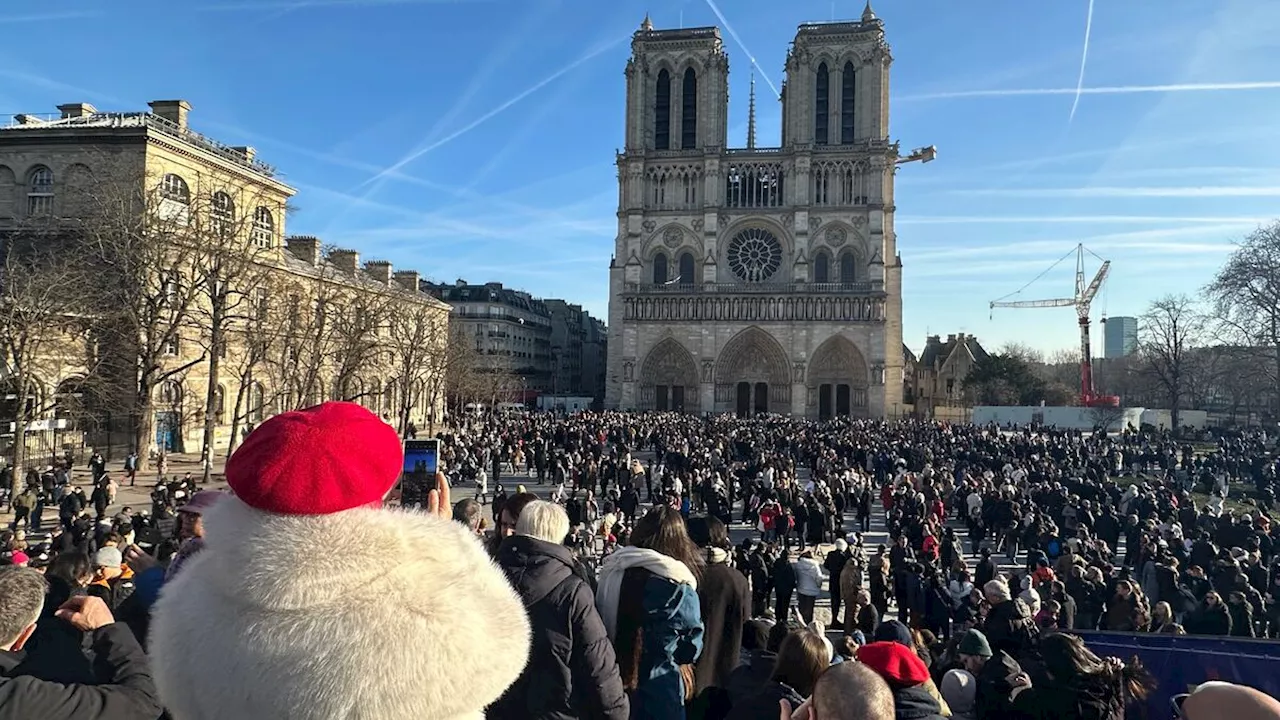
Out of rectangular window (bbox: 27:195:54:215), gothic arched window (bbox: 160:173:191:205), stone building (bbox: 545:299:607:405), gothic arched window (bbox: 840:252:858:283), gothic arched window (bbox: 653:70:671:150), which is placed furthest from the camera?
stone building (bbox: 545:299:607:405)

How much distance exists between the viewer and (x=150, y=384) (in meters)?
20.1

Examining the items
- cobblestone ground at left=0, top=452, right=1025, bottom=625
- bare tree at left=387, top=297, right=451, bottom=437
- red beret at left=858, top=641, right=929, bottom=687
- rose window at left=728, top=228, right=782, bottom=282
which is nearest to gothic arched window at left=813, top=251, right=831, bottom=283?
rose window at left=728, top=228, right=782, bottom=282

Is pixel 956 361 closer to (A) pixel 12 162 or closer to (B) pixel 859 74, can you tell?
(B) pixel 859 74

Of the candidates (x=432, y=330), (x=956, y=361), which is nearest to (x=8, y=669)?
(x=432, y=330)

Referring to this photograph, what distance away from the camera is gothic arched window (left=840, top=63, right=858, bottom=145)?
53688mm

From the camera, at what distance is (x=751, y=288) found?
5369 centimetres

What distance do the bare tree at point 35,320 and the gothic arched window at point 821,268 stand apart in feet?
138

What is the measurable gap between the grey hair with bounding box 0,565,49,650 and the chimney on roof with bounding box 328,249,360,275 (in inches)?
1277

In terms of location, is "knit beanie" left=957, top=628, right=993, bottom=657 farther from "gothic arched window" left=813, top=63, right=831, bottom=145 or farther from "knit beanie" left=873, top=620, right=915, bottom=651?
"gothic arched window" left=813, top=63, right=831, bottom=145

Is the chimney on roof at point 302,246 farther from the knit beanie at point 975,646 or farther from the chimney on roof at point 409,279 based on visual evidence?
the knit beanie at point 975,646

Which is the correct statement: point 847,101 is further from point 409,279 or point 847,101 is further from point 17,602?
point 17,602

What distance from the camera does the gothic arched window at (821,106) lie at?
54.1 metres

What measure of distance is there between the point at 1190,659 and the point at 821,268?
164ft

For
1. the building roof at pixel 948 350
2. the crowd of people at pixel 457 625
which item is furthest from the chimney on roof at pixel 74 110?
the building roof at pixel 948 350
